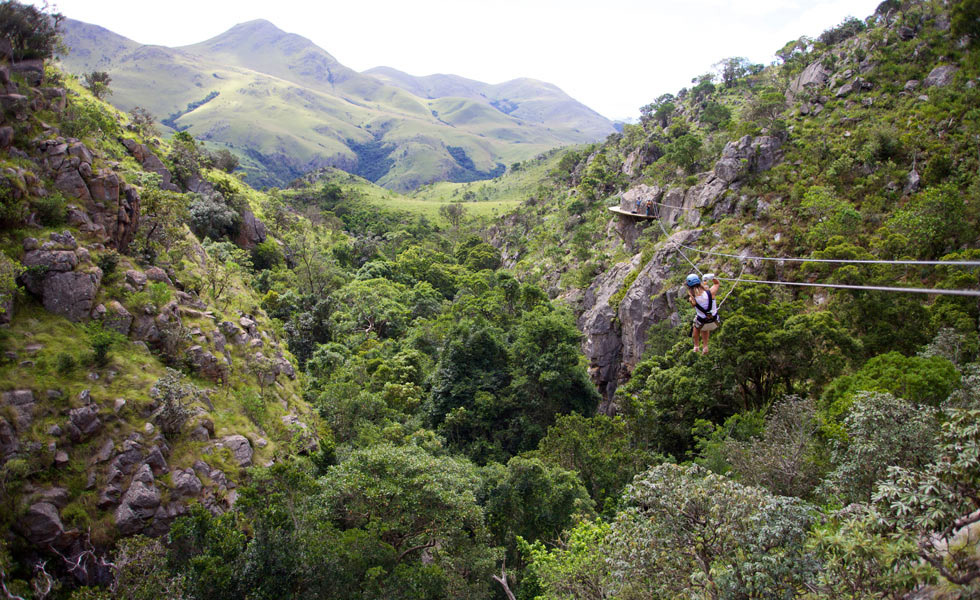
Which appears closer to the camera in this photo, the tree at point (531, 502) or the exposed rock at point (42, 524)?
the exposed rock at point (42, 524)

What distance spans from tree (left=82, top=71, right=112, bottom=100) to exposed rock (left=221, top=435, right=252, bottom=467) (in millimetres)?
39125

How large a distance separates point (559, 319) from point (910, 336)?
60.8 ft

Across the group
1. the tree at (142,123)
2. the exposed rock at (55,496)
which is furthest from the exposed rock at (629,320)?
the tree at (142,123)

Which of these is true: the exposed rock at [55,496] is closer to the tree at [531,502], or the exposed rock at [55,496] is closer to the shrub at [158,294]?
the shrub at [158,294]

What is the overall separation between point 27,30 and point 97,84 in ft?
81.2

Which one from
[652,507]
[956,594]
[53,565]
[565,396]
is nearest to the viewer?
[956,594]

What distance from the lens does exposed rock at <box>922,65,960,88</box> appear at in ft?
106

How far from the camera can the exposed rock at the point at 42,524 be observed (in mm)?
13094

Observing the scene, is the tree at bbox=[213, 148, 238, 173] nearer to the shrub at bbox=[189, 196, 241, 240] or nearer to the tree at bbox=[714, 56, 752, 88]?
the shrub at bbox=[189, 196, 241, 240]

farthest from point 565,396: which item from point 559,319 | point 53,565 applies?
point 53,565

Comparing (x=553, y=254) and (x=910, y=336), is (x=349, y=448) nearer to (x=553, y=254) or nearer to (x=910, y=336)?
(x=910, y=336)

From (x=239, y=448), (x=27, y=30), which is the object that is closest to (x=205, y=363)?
(x=239, y=448)

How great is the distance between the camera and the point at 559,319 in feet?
109

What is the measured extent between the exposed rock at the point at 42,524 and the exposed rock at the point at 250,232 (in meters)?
39.7
